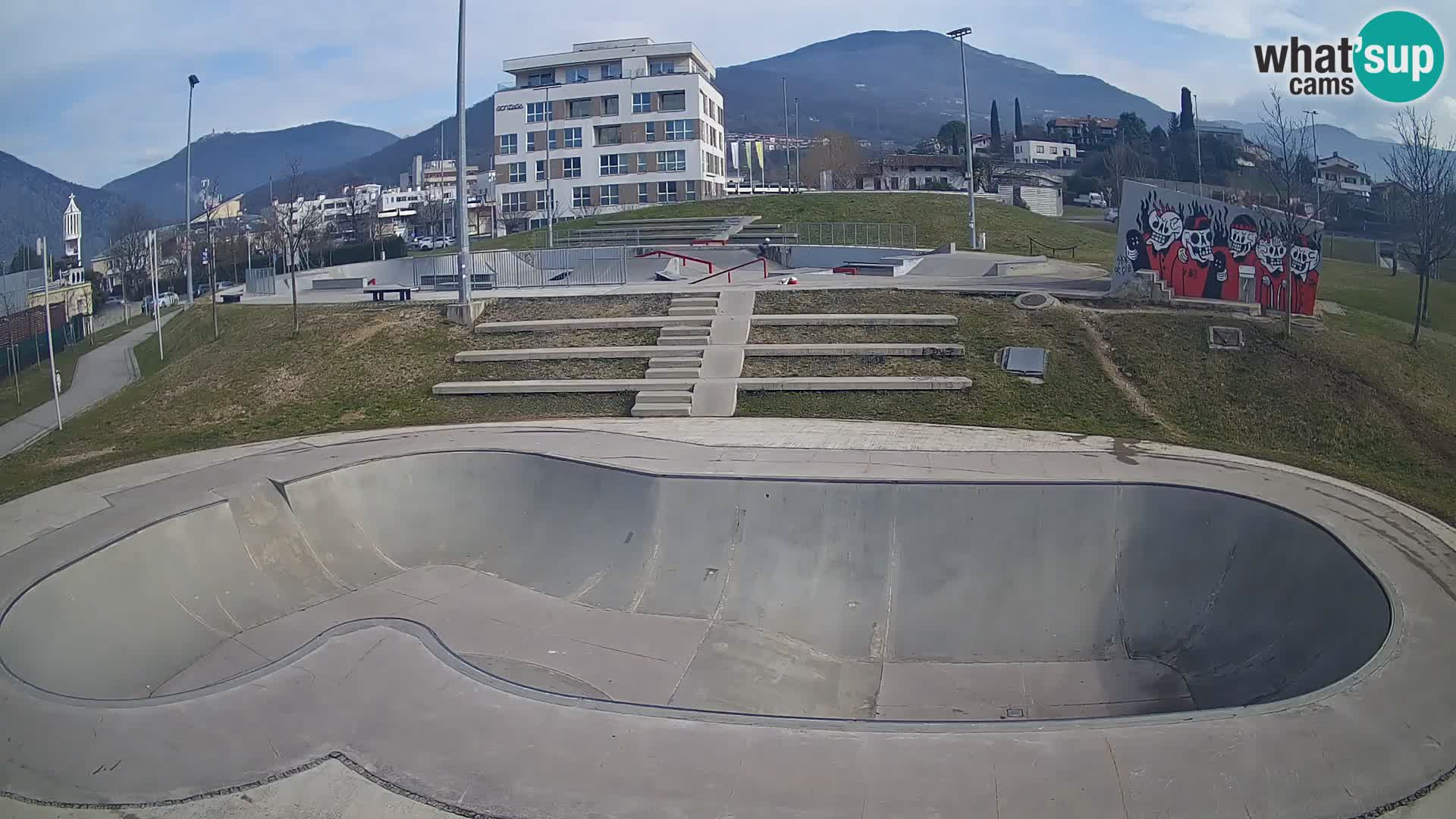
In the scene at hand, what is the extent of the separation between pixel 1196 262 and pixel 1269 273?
1717 millimetres

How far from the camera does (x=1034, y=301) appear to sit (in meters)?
25.9

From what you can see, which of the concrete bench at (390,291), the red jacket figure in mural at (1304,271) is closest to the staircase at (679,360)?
the concrete bench at (390,291)

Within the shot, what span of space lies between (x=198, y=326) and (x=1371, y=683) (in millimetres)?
35699

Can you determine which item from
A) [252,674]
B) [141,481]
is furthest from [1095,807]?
[141,481]

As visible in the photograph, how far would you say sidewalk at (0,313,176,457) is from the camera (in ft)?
77.6

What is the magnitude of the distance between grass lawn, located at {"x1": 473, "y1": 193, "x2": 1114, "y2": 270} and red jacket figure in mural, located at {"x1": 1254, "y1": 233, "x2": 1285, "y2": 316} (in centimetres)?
2091

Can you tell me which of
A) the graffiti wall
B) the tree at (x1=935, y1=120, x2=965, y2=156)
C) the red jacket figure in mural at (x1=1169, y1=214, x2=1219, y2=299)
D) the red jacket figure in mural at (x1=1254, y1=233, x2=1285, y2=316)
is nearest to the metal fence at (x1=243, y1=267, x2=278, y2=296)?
the graffiti wall

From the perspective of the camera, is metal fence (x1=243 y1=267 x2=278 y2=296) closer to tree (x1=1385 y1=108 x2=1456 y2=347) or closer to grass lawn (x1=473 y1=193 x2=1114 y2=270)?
grass lawn (x1=473 y1=193 x2=1114 y2=270)

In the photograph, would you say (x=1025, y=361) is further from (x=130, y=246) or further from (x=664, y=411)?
(x=130, y=246)

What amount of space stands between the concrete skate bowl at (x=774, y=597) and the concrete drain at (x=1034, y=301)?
11.7m

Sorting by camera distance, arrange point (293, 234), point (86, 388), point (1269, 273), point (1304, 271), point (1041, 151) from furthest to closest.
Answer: point (1041, 151)
point (293, 234)
point (86, 388)
point (1269, 273)
point (1304, 271)

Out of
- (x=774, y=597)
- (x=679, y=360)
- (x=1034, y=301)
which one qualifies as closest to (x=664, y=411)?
(x=679, y=360)

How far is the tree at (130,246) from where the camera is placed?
59672 mm

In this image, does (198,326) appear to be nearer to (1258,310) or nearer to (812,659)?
(812,659)
